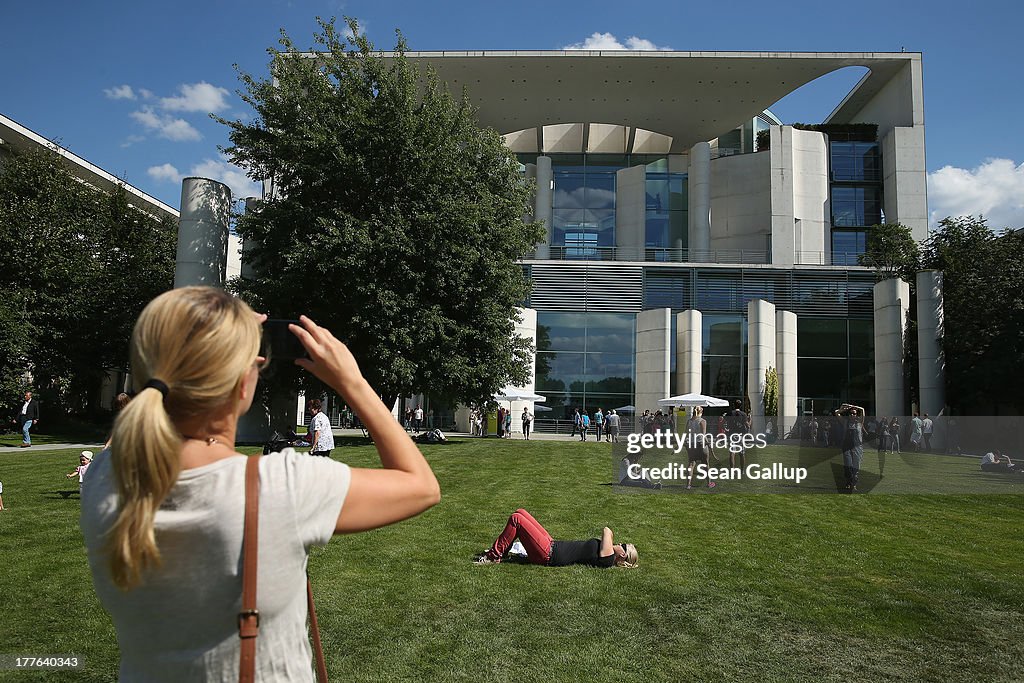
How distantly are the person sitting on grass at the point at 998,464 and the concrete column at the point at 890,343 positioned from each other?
18601 mm

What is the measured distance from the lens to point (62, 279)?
98.4 feet

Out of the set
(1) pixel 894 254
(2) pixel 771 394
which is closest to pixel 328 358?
(2) pixel 771 394

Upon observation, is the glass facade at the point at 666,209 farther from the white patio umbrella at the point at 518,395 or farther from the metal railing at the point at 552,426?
the white patio umbrella at the point at 518,395

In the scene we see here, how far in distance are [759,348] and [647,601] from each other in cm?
3637

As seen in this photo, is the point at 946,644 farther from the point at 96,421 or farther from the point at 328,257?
the point at 96,421

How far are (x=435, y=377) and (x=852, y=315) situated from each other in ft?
98.0

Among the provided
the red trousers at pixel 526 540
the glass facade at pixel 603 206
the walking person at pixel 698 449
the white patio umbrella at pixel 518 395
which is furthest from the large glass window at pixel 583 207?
the red trousers at pixel 526 540

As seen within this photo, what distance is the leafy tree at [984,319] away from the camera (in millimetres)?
35594

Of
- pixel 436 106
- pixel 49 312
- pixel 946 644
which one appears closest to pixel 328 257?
pixel 436 106

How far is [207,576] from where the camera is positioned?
57.7 inches

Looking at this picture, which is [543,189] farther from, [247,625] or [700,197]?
[247,625]

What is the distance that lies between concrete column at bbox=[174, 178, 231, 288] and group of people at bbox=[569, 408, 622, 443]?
1885 cm

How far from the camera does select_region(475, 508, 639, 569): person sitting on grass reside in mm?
7945
